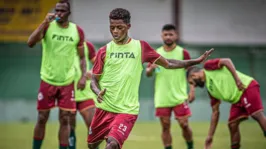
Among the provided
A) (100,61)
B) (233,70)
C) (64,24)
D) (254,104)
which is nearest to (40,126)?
(64,24)

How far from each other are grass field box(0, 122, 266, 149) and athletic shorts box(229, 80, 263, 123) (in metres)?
1.54

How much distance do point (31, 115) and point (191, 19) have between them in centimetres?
698

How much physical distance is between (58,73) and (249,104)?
3.41m

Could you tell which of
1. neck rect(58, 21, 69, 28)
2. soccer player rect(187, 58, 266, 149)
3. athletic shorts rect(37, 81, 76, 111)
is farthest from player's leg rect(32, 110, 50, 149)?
soccer player rect(187, 58, 266, 149)

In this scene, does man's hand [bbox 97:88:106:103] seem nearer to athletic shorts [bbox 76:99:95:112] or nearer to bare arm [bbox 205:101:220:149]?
bare arm [bbox 205:101:220:149]

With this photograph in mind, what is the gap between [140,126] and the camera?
19.9m

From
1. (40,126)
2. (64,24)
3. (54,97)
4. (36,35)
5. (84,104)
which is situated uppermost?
(64,24)

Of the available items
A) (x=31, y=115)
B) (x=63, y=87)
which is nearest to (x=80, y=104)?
(x=63, y=87)

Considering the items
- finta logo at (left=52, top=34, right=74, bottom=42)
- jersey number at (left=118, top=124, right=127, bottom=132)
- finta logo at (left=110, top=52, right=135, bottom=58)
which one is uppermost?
finta logo at (left=110, top=52, right=135, bottom=58)

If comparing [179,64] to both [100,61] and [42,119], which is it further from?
[42,119]

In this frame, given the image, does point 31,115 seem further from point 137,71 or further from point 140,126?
point 137,71

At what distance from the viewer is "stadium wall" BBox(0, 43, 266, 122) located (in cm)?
2208

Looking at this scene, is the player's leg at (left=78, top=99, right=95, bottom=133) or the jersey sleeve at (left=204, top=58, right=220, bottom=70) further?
the player's leg at (left=78, top=99, right=95, bottom=133)

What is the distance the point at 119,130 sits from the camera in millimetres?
8828
